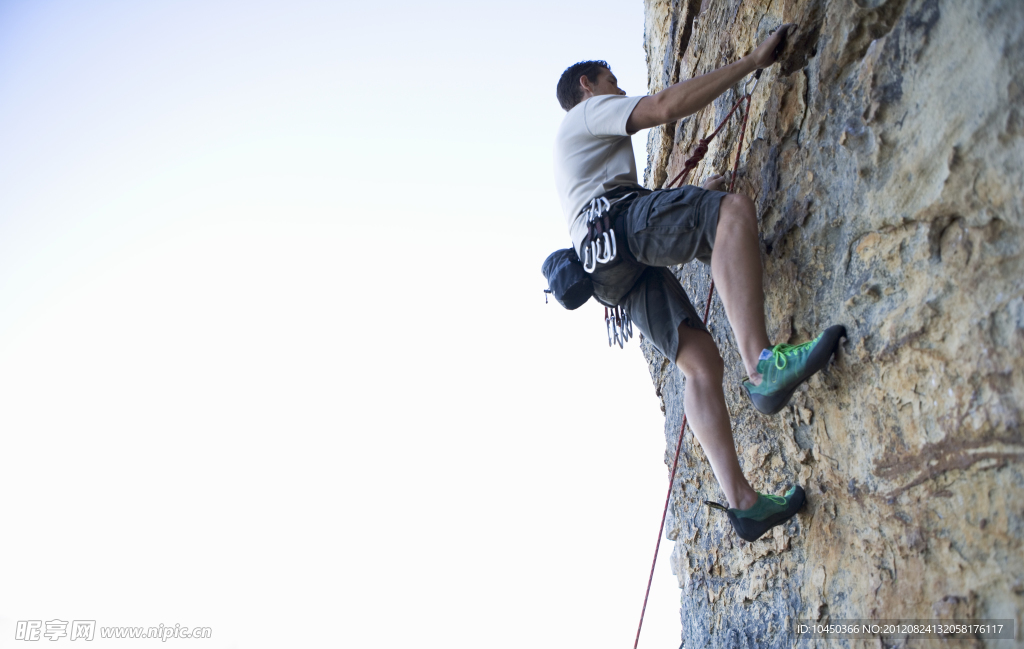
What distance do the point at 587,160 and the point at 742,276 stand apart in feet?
2.92

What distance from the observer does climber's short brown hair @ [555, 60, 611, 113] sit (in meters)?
3.32

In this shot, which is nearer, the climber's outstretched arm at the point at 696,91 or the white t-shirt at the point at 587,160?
the climber's outstretched arm at the point at 696,91

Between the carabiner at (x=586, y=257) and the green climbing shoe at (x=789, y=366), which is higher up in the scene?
the carabiner at (x=586, y=257)

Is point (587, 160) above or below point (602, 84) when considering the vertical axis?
below

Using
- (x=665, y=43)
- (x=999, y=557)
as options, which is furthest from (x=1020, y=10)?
(x=665, y=43)

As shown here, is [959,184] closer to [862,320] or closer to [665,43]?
[862,320]

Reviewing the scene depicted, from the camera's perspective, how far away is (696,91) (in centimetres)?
249

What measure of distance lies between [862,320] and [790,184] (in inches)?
27.0

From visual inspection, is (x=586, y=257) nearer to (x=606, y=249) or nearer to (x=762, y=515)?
(x=606, y=249)

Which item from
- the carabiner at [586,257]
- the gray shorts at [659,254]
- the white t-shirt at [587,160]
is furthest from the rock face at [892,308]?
the carabiner at [586,257]

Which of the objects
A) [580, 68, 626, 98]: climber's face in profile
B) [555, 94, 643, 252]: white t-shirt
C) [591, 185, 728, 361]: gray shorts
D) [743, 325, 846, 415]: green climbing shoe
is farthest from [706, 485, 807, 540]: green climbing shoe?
[580, 68, 626, 98]: climber's face in profile

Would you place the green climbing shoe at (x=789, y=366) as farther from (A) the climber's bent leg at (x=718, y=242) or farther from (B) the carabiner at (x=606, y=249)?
(B) the carabiner at (x=606, y=249)

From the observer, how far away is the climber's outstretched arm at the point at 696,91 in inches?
97.3

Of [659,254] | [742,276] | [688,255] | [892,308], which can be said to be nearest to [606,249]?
[659,254]
